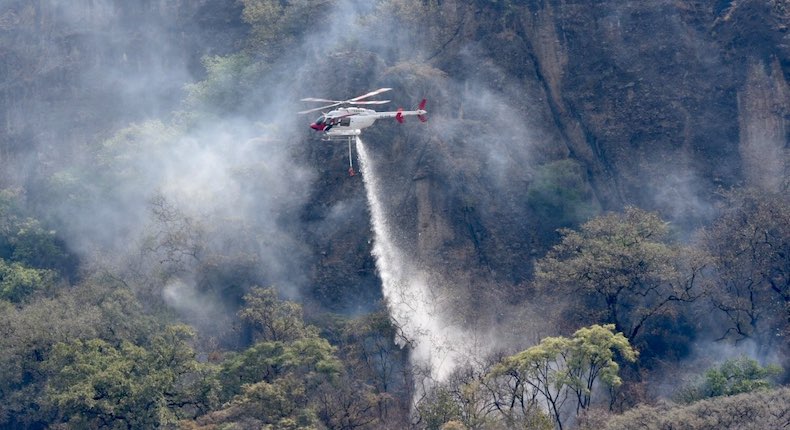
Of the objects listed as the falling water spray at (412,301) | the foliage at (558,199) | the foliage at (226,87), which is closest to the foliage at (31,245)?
the foliage at (226,87)

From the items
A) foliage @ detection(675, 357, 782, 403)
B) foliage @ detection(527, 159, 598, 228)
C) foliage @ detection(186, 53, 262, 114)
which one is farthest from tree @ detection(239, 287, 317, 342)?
foliage @ detection(675, 357, 782, 403)

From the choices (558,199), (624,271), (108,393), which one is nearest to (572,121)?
(558,199)

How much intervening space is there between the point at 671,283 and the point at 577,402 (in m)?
7.06

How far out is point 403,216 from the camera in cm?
6775

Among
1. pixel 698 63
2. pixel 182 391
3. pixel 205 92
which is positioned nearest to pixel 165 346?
pixel 182 391

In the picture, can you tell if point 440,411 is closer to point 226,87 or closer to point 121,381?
point 121,381

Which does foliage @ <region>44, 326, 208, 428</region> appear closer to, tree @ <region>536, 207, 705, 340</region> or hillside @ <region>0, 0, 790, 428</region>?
hillside @ <region>0, 0, 790, 428</region>

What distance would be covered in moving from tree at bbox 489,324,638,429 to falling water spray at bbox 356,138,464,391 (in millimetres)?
5063

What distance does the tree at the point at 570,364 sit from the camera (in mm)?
55344

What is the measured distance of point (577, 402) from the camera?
59281mm

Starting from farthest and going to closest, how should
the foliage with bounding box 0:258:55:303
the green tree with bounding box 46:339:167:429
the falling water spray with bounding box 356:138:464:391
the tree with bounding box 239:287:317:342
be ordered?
the foliage with bounding box 0:258:55:303 < the tree with bounding box 239:287:317:342 < the falling water spray with bounding box 356:138:464:391 < the green tree with bounding box 46:339:167:429

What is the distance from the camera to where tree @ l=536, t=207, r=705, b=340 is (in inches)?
2381

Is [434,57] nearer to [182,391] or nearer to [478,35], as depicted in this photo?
[478,35]

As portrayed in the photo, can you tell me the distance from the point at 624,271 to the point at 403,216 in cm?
1230
